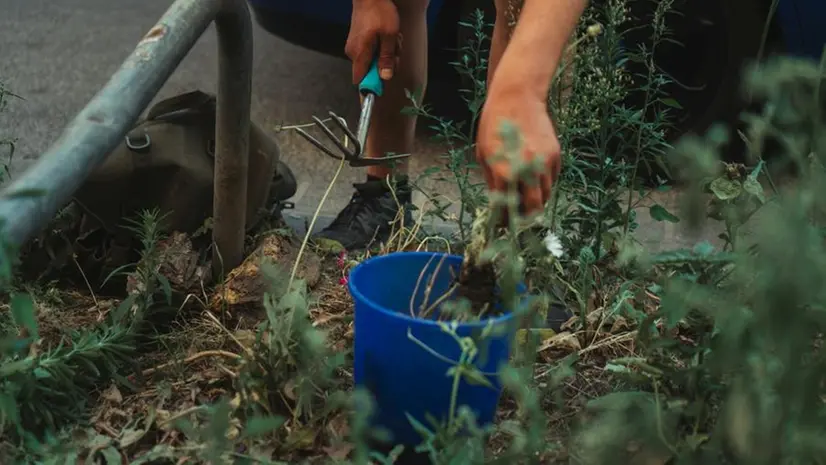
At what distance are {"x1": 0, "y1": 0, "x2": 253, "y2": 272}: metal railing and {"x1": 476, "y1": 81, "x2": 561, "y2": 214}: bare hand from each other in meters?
0.45

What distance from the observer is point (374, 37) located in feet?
6.41

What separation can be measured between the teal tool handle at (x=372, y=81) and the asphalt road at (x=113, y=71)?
901 millimetres

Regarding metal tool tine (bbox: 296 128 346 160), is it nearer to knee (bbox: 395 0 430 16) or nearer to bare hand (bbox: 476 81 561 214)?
bare hand (bbox: 476 81 561 214)

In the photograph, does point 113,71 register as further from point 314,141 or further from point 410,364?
point 410,364

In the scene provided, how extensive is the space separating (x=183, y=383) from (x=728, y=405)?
111cm

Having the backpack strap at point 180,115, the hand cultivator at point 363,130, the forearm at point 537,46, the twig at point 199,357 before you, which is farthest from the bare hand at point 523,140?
the backpack strap at point 180,115

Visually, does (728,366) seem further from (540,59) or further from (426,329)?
(540,59)

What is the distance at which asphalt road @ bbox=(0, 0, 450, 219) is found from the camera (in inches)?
135

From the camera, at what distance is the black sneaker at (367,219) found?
2385 millimetres

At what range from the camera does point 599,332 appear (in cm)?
192

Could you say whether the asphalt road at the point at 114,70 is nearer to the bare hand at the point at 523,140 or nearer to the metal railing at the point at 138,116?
the metal railing at the point at 138,116

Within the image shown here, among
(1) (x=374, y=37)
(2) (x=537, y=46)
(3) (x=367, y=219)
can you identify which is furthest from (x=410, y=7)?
(2) (x=537, y=46)

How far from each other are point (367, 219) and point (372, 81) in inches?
22.0

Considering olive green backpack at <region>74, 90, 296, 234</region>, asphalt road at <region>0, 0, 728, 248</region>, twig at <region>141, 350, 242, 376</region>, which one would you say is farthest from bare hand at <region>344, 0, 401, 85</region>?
asphalt road at <region>0, 0, 728, 248</region>
